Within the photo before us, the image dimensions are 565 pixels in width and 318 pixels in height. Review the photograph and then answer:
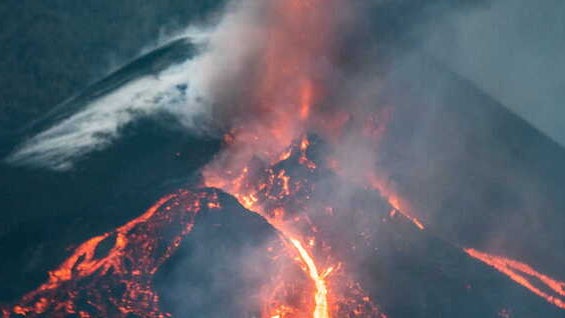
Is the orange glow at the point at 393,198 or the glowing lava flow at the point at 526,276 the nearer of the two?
the glowing lava flow at the point at 526,276

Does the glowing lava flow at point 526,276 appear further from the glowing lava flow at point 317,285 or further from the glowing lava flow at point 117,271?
the glowing lava flow at point 117,271

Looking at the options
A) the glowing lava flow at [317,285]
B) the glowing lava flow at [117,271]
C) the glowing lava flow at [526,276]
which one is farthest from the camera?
the glowing lava flow at [526,276]

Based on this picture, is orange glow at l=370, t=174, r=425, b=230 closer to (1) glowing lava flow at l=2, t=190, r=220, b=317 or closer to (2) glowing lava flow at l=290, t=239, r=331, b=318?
(2) glowing lava flow at l=290, t=239, r=331, b=318

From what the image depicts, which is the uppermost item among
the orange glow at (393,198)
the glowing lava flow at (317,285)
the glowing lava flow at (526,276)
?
the glowing lava flow at (317,285)

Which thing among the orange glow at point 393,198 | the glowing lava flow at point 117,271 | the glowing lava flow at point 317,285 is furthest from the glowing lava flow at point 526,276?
the glowing lava flow at point 117,271

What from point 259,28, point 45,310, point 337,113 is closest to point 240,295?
point 45,310

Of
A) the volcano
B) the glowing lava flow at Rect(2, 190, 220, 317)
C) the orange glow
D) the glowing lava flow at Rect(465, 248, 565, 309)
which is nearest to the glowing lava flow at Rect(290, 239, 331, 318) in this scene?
the volcano
